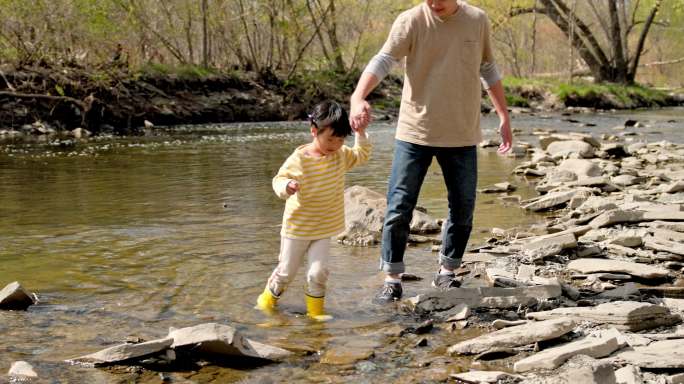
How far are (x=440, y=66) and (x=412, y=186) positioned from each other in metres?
0.73

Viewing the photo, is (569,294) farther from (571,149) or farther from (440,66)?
(571,149)

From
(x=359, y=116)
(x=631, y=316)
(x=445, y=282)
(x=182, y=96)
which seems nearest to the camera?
(x=631, y=316)

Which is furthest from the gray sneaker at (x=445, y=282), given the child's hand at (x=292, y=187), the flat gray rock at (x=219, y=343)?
the flat gray rock at (x=219, y=343)

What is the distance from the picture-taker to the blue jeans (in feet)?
14.9

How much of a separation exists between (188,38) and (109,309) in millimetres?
24550

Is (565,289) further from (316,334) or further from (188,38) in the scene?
(188,38)

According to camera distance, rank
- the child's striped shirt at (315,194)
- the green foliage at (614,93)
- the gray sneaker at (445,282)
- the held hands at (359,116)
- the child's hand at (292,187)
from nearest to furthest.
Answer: the child's hand at (292,187) → the held hands at (359,116) → the child's striped shirt at (315,194) → the gray sneaker at (445,282) → the green foliage at (614,93)

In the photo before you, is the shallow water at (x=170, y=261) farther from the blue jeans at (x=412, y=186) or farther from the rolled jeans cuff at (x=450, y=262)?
the blue jeans at (x=412, y=186)

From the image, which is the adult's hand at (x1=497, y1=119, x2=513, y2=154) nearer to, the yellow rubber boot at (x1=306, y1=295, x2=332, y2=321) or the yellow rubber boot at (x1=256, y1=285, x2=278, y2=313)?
the yellow rubber boot at (x1=306, y1=295, x2=332, y2=321)

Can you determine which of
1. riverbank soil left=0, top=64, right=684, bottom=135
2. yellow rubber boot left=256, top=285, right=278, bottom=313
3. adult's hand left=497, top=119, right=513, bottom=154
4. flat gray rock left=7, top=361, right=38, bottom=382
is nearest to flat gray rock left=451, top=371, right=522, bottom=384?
yellow rubber boot left=256, top=285, right=278, bottom=313

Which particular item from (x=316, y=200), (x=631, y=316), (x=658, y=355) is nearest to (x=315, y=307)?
(x=316, y=200)

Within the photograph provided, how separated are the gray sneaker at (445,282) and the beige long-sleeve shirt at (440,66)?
0.87 meters

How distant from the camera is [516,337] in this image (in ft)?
11.6

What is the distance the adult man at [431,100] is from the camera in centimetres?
444
